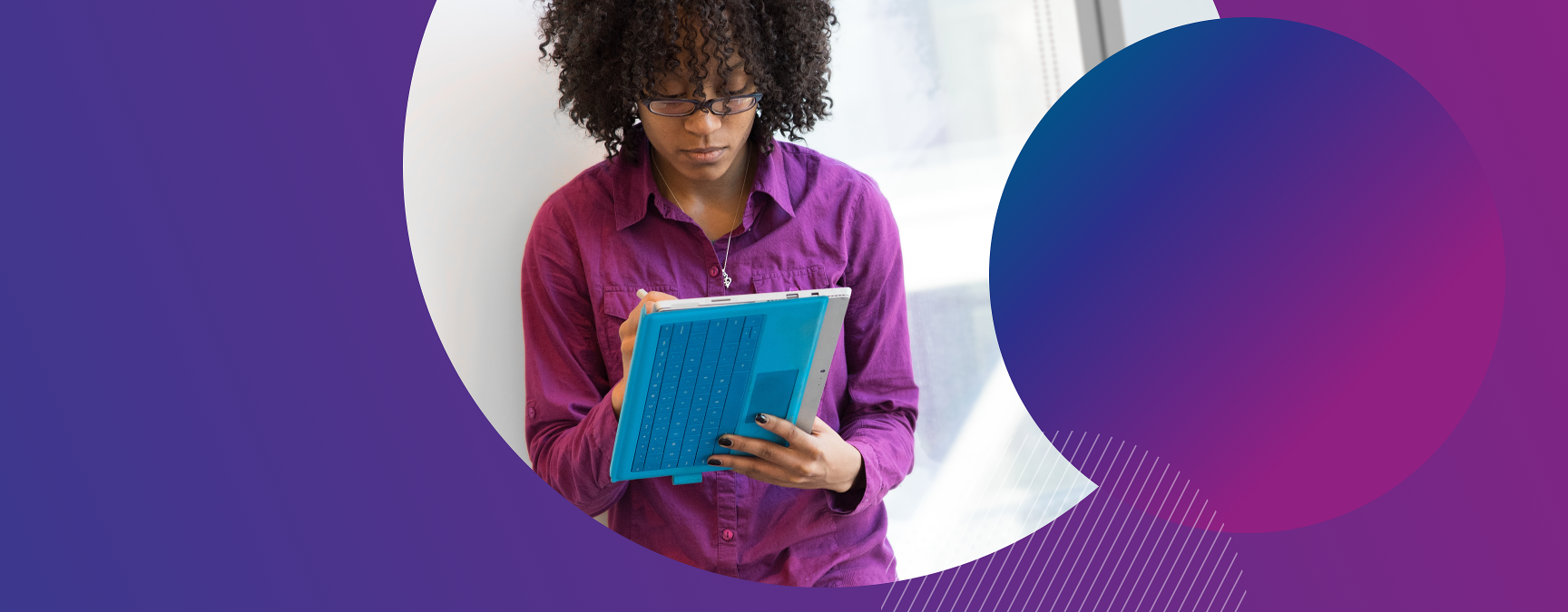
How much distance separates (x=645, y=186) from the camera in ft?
5.32

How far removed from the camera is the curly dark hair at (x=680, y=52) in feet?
4.78

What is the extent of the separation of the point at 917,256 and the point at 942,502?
49cm

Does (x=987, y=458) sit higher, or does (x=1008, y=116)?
(x=1008, y=116)

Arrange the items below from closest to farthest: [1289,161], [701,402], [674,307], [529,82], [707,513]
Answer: [674,307]
[701,402]
[1289,161]
[707,513]
[529,82]

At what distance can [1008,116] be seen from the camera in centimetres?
204

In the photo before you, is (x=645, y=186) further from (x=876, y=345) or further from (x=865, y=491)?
(x=865, y=491)

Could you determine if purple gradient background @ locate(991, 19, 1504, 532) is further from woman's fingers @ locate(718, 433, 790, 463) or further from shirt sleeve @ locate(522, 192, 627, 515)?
shirt sleeve @ locate(522, 192, 627, 515)

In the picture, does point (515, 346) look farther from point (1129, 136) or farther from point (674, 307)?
point (1129, 136)

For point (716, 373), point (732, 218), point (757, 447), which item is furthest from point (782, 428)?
point (732, 218)

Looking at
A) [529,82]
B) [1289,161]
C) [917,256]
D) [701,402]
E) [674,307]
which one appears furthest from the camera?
A: [917,256]

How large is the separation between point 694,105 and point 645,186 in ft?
0.71

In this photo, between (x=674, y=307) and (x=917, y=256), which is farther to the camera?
(x=917, y=256)

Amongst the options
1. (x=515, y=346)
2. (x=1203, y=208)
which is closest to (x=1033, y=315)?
(x=1203, y=208)

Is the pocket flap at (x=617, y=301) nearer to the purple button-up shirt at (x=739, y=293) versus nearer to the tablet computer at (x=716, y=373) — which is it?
the purple button-up shirt at (x=739, y=293)
